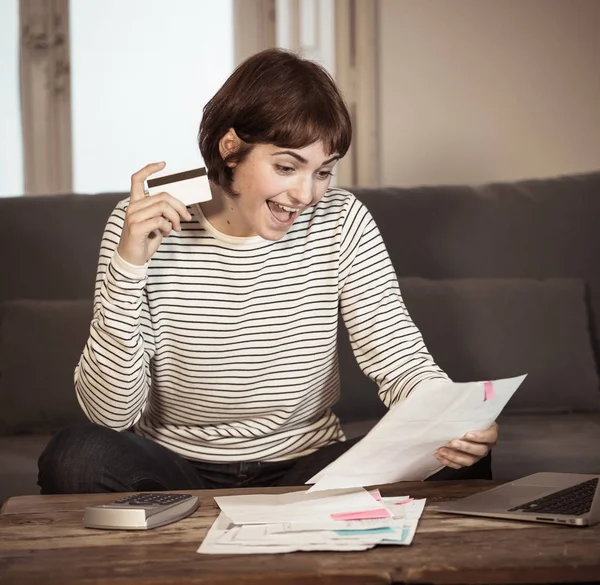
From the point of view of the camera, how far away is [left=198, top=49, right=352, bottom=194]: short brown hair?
1303 millimetres

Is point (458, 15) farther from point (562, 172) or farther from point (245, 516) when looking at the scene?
point (245, 516)

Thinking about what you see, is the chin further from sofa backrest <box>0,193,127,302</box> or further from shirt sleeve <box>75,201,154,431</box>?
sofa backrest <box>0,193,127,302</box>

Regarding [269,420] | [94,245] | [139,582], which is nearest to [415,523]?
[139,582]

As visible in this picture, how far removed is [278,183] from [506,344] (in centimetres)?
88

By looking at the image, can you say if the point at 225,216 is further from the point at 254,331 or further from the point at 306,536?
the point at 306,536

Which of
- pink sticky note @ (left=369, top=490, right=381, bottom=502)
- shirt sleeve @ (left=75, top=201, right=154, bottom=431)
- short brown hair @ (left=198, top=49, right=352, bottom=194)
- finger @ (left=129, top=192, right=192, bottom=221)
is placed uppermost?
short brown hair @ (left=198, top=49, right=352, bottom=194)

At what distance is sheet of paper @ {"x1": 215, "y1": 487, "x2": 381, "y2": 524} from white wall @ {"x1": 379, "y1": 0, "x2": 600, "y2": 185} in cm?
176

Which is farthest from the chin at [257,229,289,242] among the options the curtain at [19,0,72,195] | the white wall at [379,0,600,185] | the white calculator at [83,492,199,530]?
the curtain at [19,0,72,195]

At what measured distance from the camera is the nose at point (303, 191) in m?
1.31

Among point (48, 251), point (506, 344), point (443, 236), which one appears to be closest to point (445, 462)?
point (506, 344)

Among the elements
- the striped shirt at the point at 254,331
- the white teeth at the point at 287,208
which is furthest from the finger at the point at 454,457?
the white teeth at the point at 287,208

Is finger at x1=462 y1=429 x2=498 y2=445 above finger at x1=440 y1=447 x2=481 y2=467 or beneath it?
above

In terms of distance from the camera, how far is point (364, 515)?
96cm

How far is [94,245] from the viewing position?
2.12 meters
